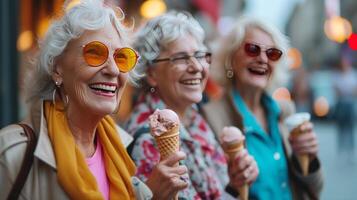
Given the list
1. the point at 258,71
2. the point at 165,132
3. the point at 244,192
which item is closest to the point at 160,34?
the point at 258,71

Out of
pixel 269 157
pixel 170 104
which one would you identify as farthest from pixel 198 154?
pixel 269 157

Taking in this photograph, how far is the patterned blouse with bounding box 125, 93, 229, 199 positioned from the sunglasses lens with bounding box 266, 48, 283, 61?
620 mm

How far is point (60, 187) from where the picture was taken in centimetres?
274

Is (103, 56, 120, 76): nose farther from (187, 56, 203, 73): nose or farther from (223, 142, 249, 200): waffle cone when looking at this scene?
(223, 142, 249, 200): waffle cone

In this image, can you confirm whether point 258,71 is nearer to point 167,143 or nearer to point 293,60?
point 293,60

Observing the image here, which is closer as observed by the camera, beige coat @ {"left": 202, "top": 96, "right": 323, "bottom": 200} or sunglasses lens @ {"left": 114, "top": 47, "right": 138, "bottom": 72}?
sunglasses lens @ {"left": 114, "top": 47, "right": 138, "bottom": 72}

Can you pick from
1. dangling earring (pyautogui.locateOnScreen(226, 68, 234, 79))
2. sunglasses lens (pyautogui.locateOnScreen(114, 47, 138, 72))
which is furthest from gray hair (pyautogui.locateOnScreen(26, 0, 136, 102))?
dangling earring (pyautogui.locateOnScreen(226, 68, 234, 79))

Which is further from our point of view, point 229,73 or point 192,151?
point 229,73

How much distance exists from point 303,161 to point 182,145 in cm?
97

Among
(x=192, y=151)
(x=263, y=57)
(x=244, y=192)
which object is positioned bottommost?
(x=244, y=192)

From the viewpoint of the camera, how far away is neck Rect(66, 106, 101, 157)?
2945 millimetres

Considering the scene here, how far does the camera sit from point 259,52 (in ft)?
13.2

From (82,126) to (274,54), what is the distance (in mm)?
1574

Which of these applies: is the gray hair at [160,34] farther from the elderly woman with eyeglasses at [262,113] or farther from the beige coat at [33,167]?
the beige coat at [33,167]
